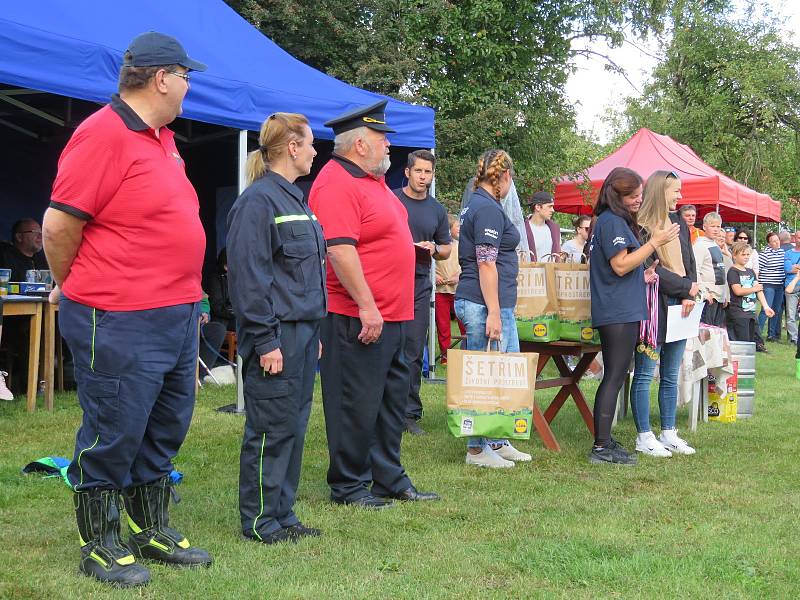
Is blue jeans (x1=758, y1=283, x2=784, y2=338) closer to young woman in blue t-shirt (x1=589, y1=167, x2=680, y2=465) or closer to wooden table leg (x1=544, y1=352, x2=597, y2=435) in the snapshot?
Answer: wooden table leg (x1=544, y1=352, x2=597, y2=435)

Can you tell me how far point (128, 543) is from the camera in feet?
11.8

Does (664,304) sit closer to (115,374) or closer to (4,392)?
(115,374)

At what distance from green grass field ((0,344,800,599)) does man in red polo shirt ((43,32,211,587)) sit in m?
0.40

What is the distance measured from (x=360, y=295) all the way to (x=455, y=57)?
1374cm

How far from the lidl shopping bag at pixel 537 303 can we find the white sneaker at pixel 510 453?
0.71 metres

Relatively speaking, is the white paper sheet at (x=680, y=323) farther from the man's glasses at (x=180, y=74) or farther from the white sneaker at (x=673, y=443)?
the man's glasses at (x=180, y=74)

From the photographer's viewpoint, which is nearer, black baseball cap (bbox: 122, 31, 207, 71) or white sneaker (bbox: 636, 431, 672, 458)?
black baseball cap (bbox: 122, 31, 207, 71)

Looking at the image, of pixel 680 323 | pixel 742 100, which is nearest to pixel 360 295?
pixel 680 323

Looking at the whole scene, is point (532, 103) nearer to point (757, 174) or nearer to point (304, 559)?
point (757, 174)

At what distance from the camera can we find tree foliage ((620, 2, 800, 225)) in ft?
85.9

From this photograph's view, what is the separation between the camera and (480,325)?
5441 millimetres

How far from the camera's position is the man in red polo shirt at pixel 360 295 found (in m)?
4.19

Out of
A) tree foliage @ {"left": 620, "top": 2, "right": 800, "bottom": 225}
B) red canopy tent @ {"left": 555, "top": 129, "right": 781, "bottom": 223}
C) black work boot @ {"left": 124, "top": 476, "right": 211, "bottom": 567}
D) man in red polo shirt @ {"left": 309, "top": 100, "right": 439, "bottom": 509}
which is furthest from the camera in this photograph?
tree foliage @ {"left": 620, "top": 2, "right": 800, "bottom": 225}

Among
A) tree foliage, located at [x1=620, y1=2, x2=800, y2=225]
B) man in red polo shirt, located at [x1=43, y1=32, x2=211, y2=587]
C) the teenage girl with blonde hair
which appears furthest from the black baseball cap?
tree foliage, located at [x1=620, y1=2, x2=800, y2=225]
